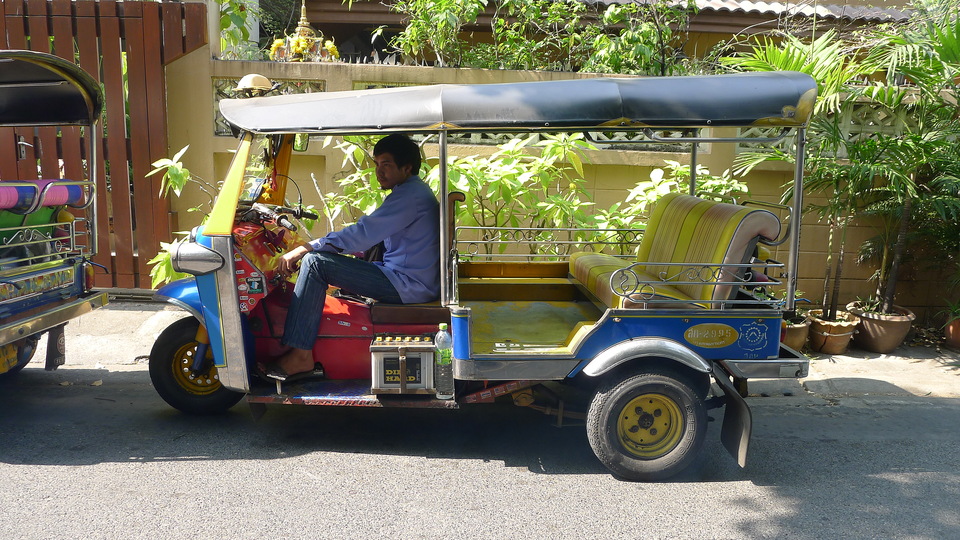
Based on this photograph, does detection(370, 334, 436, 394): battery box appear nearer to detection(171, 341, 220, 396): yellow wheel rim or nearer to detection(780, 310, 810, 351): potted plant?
detection(171, 341, 220, 396): yellow wheel rim

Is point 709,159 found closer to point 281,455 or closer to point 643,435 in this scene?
point 643,435

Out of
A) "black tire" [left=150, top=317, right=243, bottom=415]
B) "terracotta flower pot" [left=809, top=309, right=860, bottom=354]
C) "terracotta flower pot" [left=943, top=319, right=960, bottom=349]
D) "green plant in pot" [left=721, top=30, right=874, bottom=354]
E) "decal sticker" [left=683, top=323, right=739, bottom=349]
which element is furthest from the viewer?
"terracotta flower pot" [left=943, top=319, right=960, bottom=349]

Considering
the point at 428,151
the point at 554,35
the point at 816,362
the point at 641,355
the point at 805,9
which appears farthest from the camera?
the point at 805,9

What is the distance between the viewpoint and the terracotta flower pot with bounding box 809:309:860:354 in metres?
6.42

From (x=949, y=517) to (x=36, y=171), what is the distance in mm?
7480

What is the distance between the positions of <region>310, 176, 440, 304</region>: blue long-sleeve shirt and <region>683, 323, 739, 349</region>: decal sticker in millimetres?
1484

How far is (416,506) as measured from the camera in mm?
3697

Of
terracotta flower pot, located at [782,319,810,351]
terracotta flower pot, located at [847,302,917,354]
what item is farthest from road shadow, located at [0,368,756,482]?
terracotta flower pot, located at [847,302,917,354]

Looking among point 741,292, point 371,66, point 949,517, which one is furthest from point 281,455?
point 371,66

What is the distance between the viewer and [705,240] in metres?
4.27

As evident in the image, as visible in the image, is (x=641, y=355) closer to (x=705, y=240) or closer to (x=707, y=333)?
(x=707, y=333)

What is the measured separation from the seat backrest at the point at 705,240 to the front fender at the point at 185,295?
8.06 ft

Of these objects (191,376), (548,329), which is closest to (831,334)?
(548,329)

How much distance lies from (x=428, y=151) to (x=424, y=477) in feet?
12.6
